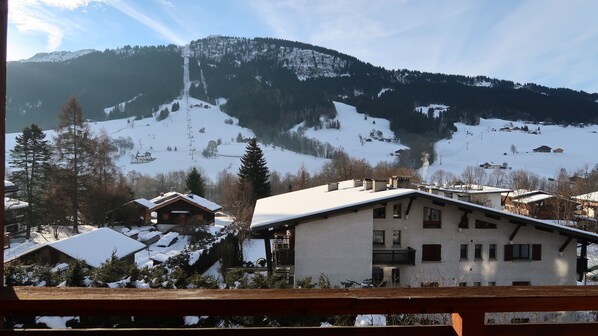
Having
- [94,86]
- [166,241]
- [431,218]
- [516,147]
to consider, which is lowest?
[166,241]

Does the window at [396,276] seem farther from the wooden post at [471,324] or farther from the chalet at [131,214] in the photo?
the chalet at [131,214]

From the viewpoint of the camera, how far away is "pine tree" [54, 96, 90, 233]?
2730 centimetres

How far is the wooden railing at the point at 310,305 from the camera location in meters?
1.25

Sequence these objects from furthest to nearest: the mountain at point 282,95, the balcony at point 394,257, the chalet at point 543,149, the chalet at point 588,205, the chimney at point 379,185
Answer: the mountain at point 282,95 < the chalet at point 543,149 < the chalet at point 588,205 < the chimney at point 379,185 < the balcony at point 394,257

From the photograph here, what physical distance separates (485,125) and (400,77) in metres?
59.7

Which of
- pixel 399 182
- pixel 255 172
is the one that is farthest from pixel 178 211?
pixel 399 182

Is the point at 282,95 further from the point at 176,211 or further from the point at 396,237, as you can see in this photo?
the point at 396,237

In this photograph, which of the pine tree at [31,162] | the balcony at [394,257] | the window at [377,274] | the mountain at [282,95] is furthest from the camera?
the mountain at [282,95]

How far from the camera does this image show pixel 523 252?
51.5 feet

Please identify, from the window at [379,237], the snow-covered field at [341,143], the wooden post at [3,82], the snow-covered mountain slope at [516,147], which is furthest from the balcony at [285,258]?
the snow-covered mountain slope at [516,147]

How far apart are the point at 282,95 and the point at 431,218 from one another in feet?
490

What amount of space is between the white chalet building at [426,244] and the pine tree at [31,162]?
2360 centimetres

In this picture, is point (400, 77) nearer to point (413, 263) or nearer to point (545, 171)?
point (545, 171)

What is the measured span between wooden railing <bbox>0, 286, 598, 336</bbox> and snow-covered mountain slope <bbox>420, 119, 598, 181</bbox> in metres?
83.0
